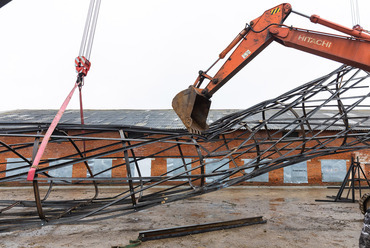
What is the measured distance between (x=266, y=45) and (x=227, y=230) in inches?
171

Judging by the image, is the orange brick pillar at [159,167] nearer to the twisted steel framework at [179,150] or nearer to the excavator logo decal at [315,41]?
the twisted steel framework at [179,150]

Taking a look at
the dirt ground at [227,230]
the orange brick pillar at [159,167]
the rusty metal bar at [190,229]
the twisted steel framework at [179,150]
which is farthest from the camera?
the orange brick pillar at [159,167]

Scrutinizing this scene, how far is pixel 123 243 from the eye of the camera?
179 inches

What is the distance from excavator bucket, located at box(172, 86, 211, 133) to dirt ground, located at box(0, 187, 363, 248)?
8.16 ft

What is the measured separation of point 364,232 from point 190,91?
3.92 meters

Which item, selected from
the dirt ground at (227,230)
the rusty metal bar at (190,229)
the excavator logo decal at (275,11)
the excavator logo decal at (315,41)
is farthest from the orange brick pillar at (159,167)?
the excavator logo decal at (315,41)

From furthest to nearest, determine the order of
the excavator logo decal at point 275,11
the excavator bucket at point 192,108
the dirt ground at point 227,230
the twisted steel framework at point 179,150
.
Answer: the excavator bucket at point 192,108 → the excavator logo decal at point 275,11 → the dirt ground at point 227,230 → the twisted steel framework at point 179,150

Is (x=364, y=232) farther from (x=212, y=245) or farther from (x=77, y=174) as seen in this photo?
(x=77, y=174)

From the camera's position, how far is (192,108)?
5168 mm

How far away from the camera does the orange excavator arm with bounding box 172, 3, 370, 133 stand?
4.35m

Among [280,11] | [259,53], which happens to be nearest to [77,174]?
[259,53]

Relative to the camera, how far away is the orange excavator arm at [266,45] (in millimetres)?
4352

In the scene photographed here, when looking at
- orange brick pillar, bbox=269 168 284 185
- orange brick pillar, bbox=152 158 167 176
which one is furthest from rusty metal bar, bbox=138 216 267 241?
orange brick pillar, bbox=152 158 167 176

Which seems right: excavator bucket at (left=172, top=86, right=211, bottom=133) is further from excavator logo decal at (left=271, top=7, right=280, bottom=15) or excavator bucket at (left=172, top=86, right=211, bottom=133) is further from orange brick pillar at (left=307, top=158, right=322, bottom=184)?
orange brick pillar at (left=307, top=158, right=322, bottom=184)
